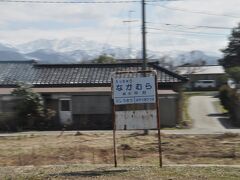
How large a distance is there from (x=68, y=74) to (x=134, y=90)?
1119 inches

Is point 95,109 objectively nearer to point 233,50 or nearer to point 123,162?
point 123,162

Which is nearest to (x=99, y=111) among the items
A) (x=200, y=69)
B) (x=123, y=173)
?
(x=123, y=173)

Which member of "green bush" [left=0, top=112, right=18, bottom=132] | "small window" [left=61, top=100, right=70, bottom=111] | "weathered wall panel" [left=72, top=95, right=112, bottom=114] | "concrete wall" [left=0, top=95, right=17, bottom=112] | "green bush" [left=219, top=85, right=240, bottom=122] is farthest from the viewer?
"small window" [left=61, top=100, right=70, bottom=111]

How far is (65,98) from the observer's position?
37125 mm

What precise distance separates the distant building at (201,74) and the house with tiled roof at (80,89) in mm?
42732

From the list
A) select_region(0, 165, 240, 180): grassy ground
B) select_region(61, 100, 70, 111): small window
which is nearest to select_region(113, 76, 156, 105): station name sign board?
select_region(0, 165, 240, 180): grassy ground

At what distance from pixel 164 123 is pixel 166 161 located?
2042 cm

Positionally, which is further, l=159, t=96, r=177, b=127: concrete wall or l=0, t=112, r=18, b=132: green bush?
l=159, t=96, r=177, b=127: concrete wall

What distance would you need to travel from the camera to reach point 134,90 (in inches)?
507

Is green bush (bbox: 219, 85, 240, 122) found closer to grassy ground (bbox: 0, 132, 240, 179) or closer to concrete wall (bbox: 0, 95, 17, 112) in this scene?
grassy ground (bbox: 0, 132, 240, 179)

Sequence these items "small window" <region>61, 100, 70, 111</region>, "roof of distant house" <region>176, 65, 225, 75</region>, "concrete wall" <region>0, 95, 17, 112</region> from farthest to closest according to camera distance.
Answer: "roof of distant house" <region>176, 65, 225, 75</region> → "small window" <region>61, 100, 70, 111</region> → "concrete wall" <region>0, 95, 17, 112</region>

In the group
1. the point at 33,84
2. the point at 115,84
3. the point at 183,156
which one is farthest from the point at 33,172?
the point at 33,84

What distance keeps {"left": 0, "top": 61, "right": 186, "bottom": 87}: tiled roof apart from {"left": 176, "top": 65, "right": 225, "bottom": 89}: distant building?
42177 millimetres

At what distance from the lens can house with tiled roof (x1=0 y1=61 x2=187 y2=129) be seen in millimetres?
36125
